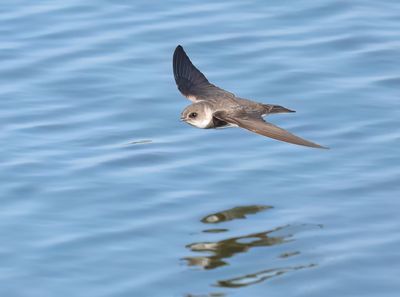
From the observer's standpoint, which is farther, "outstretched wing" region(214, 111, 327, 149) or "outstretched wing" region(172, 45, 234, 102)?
"outstretched wing" region(172, 45, 234, 102)

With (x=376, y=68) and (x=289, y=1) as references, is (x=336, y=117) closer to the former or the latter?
(x=376, y=68)

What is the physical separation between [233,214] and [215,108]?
3.90ft

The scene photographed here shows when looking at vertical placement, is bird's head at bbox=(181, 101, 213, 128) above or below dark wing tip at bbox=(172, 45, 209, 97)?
below

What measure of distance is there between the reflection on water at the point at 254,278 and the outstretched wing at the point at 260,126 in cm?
88

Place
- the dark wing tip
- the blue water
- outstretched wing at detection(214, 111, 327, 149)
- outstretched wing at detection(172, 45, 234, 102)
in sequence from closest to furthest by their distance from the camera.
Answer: the blue water, outstretched wing at detection(214, 111, 327, 149), outstretched wing at detection(172, 45, 234, 102), the dark wing tip

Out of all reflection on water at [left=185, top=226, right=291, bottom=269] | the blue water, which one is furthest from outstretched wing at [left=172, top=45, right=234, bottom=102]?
reflection on water at [left=185, top=226, right=291, bottom=269]

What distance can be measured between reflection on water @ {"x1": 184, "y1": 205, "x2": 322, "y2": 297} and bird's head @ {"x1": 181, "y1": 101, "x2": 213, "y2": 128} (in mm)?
996

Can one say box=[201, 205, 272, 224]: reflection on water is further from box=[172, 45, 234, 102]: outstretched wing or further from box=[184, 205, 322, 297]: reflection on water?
box=[172, 45, 234, 102]: outstretched wing

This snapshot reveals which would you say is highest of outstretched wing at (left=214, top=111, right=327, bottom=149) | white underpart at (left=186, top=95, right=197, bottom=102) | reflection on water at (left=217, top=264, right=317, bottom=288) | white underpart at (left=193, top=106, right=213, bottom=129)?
white underpart at (left=186, top=95, right=197, bottom=102)

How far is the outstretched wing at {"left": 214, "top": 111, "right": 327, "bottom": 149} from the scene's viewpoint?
370 inches

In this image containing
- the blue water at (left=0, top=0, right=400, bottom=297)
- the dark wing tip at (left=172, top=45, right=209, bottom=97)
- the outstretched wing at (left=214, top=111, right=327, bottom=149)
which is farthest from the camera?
the dark wing tip at (left=172, top=45, right=209, bottom=97)

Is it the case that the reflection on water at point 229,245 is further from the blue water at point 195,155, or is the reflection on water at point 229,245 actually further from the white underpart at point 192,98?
the white underpart at point 192,98

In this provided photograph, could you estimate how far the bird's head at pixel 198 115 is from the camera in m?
10.5

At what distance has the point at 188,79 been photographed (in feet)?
38.2
